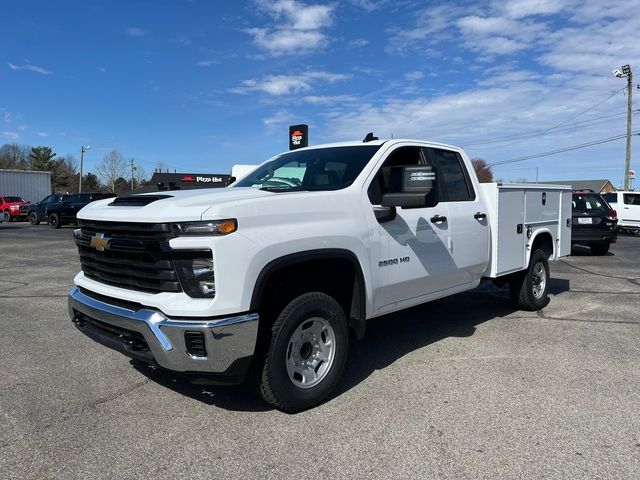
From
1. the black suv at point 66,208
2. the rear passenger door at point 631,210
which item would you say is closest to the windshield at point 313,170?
the rear passenger door at point 631,210

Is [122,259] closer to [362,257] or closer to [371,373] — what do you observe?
[362,257]

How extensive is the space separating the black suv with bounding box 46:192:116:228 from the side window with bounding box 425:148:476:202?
24.2 metres

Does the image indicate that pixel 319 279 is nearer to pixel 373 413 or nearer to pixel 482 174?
pixel 373 413

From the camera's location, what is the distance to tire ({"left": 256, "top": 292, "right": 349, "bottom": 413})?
142 inches

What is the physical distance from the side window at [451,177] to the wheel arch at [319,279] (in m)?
1.60

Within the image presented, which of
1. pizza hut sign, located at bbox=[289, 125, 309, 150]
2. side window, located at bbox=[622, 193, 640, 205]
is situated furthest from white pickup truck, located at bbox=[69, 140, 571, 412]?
side window, located at bbox=[622, 193, 640, 205]

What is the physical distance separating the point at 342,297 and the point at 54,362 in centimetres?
285

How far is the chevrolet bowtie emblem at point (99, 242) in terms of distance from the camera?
3771 millimetres

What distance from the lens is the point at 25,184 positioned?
1775 inches

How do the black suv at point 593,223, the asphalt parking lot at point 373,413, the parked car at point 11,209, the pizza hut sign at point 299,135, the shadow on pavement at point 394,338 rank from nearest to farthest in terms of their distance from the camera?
1. the asphalt parking lot at point 373,413
2. the shadow on pavement at point 394,338
3. the black suv at point 593,223
4. the pizza hut sign at point 299,135
5. the parked car at point 11,209

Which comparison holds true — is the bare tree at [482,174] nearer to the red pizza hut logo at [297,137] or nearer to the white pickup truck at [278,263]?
the white pickup truck at [278,263]

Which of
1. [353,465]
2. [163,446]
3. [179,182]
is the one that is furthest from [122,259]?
[179,182]

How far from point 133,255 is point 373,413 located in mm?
2030

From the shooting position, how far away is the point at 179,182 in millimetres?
23516
